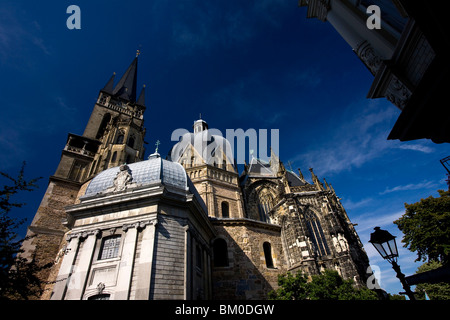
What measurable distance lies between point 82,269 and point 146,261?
10.4ft

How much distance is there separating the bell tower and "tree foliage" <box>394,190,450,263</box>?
2634 cm

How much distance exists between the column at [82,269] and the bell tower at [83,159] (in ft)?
20.6

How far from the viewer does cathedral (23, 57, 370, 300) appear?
9.89 m

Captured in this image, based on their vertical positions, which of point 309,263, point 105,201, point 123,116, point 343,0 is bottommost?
point 309,263

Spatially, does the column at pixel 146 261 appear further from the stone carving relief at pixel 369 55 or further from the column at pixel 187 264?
the stone carving relief at pixel 369 55

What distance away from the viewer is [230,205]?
22.7 meters

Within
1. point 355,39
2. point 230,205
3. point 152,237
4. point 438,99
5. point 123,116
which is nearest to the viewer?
point 438,99

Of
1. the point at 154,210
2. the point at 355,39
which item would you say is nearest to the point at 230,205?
the point at 154,210

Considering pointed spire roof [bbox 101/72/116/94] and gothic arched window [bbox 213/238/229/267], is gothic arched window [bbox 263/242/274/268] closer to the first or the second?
gothic arched window [bbox 213/238/229/267]

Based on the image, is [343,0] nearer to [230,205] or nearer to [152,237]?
[152,237]

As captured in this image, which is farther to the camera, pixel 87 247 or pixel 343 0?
pixel 87 247

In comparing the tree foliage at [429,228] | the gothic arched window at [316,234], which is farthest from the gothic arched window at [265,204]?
the tree foliage at [429,228]
